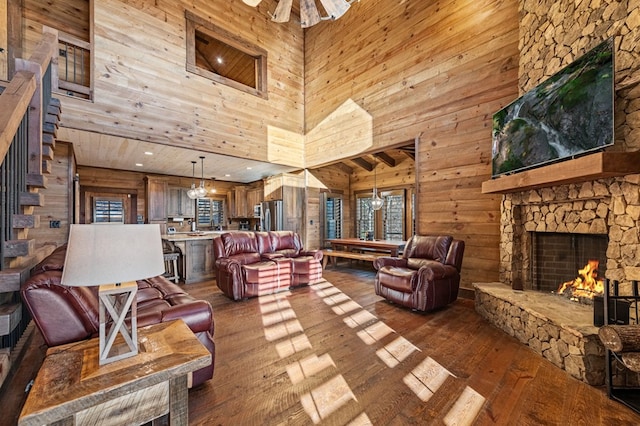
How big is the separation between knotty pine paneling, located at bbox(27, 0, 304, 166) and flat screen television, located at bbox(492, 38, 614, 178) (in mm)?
4595

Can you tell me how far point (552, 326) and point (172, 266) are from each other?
19.3ft

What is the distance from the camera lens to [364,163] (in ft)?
25.8

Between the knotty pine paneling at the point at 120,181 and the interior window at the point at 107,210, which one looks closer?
the knotty pine paneling at the point at 120,181

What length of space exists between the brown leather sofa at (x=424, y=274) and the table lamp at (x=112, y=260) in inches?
120

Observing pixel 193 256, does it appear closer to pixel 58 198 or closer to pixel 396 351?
pixel 58 198

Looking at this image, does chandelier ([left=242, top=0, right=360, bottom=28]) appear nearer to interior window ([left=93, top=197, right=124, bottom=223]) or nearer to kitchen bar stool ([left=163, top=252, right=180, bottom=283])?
kitchen bar stool ([left=163, top=252, right=180, bottom=283])

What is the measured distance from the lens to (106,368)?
3.93 ft

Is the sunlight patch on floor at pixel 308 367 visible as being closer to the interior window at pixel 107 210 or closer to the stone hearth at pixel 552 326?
the stone hearth at pixel 552 326

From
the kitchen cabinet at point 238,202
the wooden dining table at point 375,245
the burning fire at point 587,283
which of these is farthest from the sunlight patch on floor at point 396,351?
the kitchen cabinet at point 238,202

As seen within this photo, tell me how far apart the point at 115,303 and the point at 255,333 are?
5.73 ft

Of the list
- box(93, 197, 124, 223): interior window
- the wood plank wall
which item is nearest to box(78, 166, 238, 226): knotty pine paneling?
box(93, 197, 124, 223): interior window

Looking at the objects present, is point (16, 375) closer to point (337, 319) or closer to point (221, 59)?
point (337, 319)

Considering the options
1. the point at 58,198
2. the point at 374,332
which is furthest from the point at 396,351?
the point at 58,198

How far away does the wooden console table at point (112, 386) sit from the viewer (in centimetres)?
101
